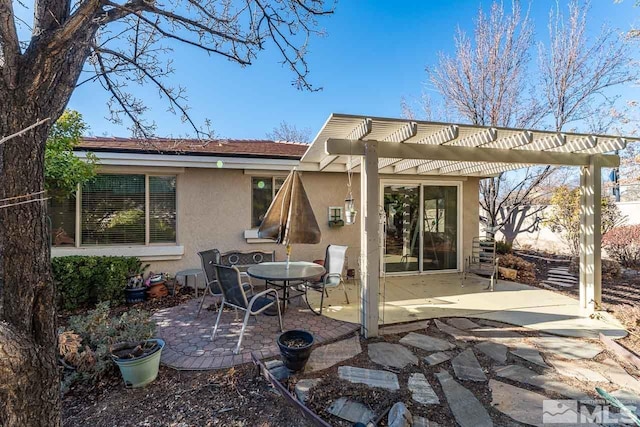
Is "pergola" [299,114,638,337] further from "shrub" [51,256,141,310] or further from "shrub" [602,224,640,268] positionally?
"shrub" [602,224,640,268]

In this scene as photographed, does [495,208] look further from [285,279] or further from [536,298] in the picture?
[285,279]

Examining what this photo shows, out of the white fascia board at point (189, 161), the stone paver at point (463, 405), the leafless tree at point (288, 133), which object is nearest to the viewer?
the stone paver at point (463, 405)

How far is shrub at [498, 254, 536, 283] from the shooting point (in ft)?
26.8

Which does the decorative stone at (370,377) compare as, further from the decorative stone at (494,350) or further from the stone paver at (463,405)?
the decorative stone at (494,350)

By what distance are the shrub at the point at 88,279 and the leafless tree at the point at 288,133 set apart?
58.5ft

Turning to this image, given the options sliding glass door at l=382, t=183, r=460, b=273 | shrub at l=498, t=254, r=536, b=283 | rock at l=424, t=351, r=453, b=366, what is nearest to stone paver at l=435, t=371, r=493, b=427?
rock at l=424, t=351, r=453, b=366

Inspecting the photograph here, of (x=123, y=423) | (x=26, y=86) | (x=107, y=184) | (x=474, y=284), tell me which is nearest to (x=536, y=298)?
(x=474, y=284)

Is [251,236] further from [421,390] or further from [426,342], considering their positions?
[421,390]

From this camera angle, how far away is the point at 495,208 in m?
10.4

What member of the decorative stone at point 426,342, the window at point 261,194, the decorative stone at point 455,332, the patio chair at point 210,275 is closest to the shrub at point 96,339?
the patio chair at point 210,275

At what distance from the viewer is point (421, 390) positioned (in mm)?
3002

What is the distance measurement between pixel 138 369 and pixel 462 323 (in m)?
4.81

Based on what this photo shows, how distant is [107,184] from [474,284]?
9399mm

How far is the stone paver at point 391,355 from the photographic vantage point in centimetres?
353
